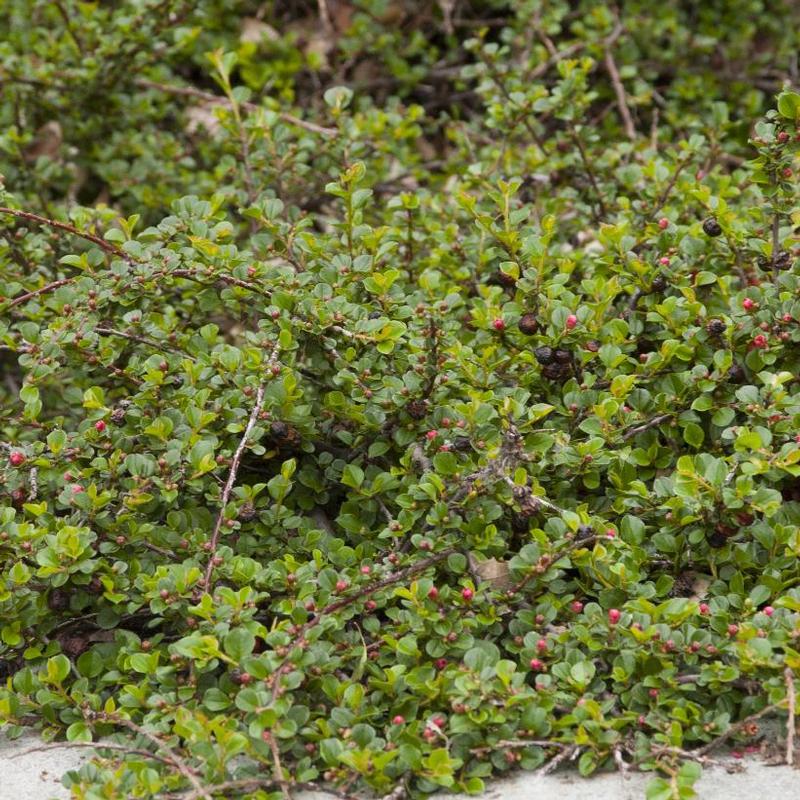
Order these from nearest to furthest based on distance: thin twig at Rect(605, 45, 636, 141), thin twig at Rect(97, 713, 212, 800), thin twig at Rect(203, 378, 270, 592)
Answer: thin twig at Rect(97, 713, 212, 800), thin twig at Rect(203, 378, 270, 592), thin twig at Rect(605, 45, 636, 141)

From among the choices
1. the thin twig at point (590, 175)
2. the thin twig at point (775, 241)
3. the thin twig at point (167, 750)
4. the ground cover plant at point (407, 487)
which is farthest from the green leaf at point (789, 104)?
the thin twig at point (167, 750)

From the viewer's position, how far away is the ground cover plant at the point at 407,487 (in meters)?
2.06

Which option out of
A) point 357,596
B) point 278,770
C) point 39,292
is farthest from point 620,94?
point 278,770

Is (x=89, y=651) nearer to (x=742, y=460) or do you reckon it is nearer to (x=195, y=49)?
(x=742, y=460)

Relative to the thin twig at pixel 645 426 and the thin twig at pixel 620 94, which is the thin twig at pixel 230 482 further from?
the thin twig at pixel 620 94

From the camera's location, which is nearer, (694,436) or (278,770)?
(278,770)

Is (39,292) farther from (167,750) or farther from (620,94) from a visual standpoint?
(620,94)

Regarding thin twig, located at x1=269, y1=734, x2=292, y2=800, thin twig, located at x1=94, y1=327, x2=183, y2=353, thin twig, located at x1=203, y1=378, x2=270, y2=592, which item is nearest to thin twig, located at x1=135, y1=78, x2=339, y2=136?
thin twig, located at x1=94, y1=327, x2=183, y2=353

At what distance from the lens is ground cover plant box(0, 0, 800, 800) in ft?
6.77

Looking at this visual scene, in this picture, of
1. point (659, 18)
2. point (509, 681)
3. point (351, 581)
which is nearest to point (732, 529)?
point (509, 681)

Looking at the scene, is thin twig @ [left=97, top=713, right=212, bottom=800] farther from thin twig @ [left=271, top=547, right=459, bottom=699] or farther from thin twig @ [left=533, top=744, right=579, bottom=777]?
thin twig @ [left=533, top=744, right=579, bottom=777]

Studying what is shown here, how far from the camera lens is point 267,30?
4855 mm

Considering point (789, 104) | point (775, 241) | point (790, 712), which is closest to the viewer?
point (790, 712)

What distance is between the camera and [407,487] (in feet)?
8.23
